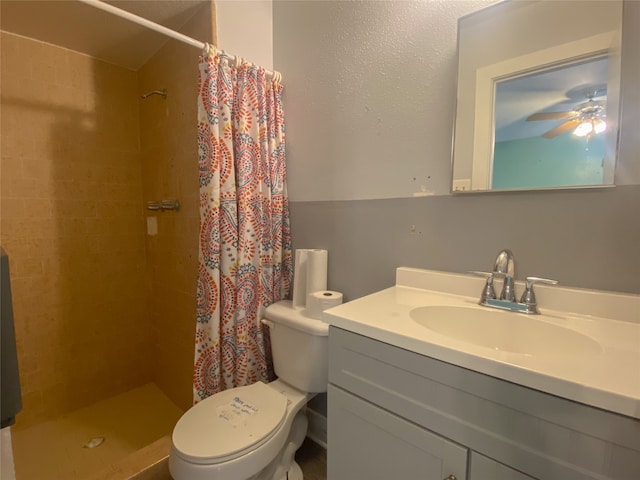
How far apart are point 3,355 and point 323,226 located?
113 centimetres

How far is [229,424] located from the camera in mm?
1029

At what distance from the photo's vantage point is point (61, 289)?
6.02 ft

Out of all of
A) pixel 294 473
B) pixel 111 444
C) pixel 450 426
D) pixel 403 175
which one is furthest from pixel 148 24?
pixel 111 444

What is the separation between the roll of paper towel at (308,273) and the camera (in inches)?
52.7

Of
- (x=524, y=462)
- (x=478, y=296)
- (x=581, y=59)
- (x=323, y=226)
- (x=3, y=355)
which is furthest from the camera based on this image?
(x=323, y=226)

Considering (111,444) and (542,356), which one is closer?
(542,356)

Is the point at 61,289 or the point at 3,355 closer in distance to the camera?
the point at 3,355

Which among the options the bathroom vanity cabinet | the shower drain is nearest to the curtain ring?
the bathroom vanity cabinet

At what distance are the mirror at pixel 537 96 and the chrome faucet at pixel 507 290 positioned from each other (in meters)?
0.24

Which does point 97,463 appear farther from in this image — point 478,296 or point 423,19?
point 423,19

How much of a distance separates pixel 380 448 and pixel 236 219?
39.2 inches

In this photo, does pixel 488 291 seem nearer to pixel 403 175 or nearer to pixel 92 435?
pixel 403 175

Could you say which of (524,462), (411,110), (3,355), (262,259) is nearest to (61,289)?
(262,259)

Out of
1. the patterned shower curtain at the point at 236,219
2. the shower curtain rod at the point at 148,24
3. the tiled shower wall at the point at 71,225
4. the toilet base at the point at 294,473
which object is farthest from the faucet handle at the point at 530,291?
the tiled shower wall at the point at 71,225
